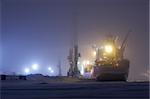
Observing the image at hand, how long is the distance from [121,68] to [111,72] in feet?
14.7

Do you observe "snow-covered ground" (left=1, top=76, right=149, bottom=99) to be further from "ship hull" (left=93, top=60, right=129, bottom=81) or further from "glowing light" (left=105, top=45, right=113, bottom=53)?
"glowing light" (left=105, top=45, right=113, bottom=53)

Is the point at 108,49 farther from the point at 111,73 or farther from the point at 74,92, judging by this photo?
the point at 74,92

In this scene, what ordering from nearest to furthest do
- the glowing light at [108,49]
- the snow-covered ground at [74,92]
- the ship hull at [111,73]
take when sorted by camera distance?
the snow-covered ground at [74,92] < the ship hull at [111,73] < the glowing light at [108,49]

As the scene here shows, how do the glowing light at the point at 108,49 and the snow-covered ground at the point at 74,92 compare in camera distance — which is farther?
the glowing light at the point at 108,49

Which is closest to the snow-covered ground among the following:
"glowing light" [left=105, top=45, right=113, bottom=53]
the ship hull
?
the ship hull

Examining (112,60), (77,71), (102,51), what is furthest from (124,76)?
(77,71)

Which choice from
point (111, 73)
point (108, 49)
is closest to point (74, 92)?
point (111, 73)

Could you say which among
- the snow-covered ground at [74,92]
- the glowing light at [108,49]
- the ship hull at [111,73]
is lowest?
the snow-covered ground at [74,92]

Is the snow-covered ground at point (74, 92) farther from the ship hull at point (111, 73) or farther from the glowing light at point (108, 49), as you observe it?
the glowing light at point (108, 49)

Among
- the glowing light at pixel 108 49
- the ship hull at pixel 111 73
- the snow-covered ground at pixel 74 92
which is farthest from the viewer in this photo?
the glowing light at pixel 108 49

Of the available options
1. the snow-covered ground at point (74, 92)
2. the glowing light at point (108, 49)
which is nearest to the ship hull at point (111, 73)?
the glowing light at point (108, 49)

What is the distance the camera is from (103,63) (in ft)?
252

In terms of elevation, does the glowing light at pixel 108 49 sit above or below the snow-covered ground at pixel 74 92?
above

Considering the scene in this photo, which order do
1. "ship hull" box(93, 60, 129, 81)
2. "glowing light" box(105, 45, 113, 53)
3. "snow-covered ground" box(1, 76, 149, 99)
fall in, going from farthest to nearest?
"glowing light" box(105, 45, 113, 53), "ship hull" box(93, 60, 129, 81), "snow-covered ground" box(1, 76, 149, 99)
